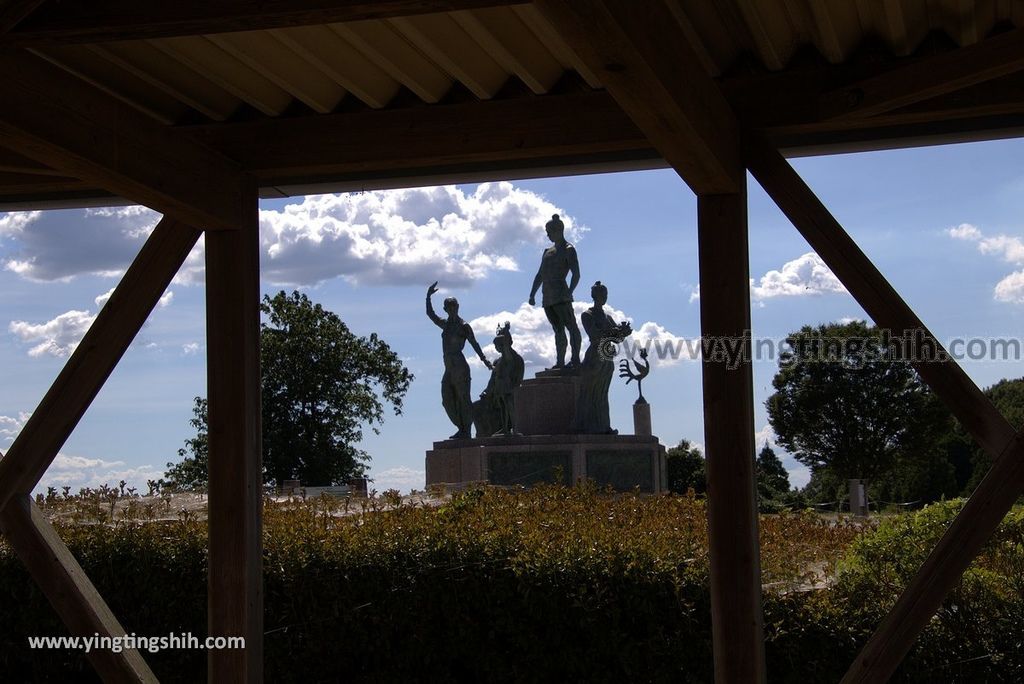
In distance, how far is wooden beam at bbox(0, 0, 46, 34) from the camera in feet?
8.70

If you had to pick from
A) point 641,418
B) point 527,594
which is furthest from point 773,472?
point 527,594

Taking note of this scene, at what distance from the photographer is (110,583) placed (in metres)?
5.67

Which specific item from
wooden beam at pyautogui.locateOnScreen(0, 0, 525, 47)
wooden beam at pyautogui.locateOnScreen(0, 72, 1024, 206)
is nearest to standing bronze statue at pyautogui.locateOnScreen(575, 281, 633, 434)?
wooden beam at pyautogui.locateOnScreen(0, 72, 1024, 206)

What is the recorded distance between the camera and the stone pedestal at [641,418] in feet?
49.8

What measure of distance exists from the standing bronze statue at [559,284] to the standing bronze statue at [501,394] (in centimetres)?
118

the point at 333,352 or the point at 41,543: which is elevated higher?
the point at 333,352

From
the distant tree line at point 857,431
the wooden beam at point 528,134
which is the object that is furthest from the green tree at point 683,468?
the wooden beam at point 528,134

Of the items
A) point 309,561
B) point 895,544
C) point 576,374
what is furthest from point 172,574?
point 576,374

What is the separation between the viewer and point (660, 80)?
251 centimetres

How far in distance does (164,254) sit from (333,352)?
2206cm

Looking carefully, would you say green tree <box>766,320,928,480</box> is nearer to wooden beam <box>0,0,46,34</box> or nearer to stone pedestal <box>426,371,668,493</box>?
stone pedestal <box>426,371,668,493</box>

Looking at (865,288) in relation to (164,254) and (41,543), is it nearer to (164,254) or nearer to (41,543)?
(164,254)

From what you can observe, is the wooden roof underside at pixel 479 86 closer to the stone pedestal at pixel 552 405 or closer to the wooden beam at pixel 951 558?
the wooden beam at pixel 951 558

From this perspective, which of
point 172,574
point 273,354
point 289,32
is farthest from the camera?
point 273,354
